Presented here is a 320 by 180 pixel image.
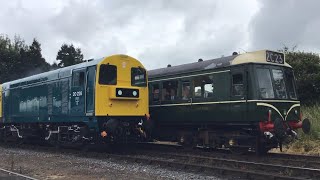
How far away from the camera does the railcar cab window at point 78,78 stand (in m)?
15.2

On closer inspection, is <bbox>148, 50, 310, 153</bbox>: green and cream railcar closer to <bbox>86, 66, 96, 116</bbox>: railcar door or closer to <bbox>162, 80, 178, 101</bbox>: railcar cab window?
<bbox>162, 80, 178, 101</bbox>: railcar cab window

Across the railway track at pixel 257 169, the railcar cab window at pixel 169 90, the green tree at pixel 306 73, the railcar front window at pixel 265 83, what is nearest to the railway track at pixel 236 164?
the railway track at pixel 257 169

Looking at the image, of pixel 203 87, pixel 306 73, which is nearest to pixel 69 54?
pixel 306 73

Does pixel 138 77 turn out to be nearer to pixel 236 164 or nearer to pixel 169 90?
pixel 169 90

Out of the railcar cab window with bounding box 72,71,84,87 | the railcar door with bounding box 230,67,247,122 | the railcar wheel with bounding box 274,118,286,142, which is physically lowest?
the railcar wheel with bounding box 274,118,286,142

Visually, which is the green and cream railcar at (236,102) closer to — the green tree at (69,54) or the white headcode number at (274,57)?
the white headcode number at (274,57)

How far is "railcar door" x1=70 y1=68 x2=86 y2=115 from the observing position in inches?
587

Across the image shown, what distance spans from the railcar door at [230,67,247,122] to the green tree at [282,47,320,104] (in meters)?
11.5

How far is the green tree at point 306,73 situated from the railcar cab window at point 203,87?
35.5 feet

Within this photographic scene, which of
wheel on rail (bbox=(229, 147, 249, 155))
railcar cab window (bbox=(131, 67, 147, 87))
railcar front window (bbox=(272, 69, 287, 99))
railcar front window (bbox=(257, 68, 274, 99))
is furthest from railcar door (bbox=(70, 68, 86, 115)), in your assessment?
railcar front window (bbox=(272, 69, 287, 99))

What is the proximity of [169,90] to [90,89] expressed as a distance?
3601 millimetres

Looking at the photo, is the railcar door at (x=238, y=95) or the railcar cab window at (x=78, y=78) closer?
the railcar door at (x=238, y=95)

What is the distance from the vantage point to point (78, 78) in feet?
50.3

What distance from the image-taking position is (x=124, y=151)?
16.0 m
